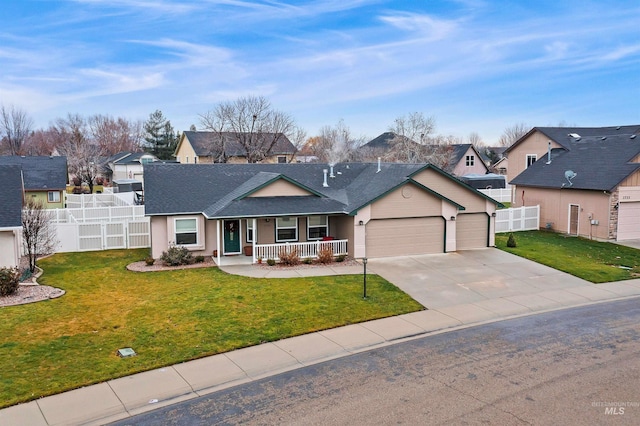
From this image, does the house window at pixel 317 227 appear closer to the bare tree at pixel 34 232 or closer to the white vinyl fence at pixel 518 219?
the bare tree at pixel 34 232

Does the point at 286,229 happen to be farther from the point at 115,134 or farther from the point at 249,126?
the point at 115,134

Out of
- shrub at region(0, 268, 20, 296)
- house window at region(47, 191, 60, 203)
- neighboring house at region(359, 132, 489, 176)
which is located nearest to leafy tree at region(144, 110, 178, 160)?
neighboring house at region(359, 132, 489, 176)

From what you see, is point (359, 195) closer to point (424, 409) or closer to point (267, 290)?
point (267, 290)

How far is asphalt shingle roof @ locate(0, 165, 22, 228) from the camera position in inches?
727

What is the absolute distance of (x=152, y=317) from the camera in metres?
15.1

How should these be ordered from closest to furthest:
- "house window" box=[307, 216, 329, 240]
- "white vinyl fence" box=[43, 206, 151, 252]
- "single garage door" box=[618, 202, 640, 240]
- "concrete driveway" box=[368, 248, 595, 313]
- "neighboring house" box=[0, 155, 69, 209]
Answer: "concrete driveway" box=[368, 248, 595, 313], "house window" box=[307, 216, 329, 240], "white vinyl fence" box=[43, 206, 151, 252], "single garage door" box=[618, 202, 640, 240], "neighboring house" box=[0, 155, 69, 209]

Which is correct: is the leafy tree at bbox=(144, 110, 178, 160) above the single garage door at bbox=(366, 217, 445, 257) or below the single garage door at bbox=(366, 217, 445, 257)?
above

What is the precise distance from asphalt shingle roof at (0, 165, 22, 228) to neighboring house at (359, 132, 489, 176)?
130 ft

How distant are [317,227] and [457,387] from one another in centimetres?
1493

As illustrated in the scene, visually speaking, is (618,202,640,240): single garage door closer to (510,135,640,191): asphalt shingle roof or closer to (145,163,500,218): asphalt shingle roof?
(510,135,640,191): asphalt shingle roof

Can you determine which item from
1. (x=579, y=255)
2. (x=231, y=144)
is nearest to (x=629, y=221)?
(x=579, y=255)

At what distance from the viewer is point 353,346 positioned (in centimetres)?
1305

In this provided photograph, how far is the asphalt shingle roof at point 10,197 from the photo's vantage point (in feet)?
60.6

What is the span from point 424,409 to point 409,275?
11.1 meters
